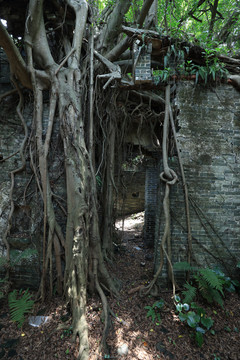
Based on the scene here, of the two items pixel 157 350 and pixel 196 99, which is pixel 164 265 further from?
pixel 196 99

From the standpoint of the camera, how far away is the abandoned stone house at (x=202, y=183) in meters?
3.08

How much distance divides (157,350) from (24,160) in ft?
10.2

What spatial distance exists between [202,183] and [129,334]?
231 centimetres

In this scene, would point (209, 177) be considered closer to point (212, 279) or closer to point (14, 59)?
point (212, 279)

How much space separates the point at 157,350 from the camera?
7.14 feet

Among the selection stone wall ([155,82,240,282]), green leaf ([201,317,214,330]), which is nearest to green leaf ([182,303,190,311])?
green leaf ([201,317,214,330])

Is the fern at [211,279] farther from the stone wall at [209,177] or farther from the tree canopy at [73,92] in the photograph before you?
the tree canopy at [73,92]

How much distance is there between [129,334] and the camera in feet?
7.55

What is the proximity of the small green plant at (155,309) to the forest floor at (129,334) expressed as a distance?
46 millimetres

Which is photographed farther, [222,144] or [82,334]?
[222,144]

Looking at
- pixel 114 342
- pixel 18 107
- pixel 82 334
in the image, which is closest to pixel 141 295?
pixel 114 342

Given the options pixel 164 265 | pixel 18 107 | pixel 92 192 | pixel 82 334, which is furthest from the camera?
pixel 18 107

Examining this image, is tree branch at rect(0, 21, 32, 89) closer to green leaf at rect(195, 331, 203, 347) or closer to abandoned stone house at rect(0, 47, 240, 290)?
abandoned stone house at rect(0, 47, 240, 290)

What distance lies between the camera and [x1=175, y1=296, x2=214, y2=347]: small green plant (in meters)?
2.22
